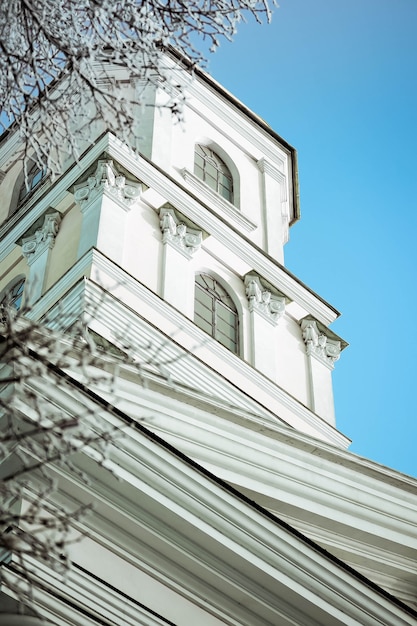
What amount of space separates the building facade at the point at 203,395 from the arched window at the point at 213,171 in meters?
0.05

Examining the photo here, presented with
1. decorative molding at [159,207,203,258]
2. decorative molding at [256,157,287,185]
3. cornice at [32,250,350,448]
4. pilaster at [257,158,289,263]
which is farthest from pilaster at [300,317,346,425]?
decorative molding at [256,157,287,185]

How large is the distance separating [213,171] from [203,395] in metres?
12.2

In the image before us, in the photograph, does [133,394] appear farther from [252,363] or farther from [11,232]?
[11,232]

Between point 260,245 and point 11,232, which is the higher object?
point 260,245

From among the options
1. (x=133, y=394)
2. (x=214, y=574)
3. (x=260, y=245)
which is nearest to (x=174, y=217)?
(x=260, y=245)

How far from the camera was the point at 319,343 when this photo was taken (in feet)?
70.6

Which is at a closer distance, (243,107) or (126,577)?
(126,577)

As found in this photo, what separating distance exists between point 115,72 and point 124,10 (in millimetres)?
16813

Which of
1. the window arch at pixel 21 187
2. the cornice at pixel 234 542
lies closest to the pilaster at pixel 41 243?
the window arch at pixel 21 187

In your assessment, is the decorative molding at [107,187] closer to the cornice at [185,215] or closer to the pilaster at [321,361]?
the cornice at [185,215]

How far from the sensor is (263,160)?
24969mm

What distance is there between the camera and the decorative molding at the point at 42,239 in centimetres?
2027

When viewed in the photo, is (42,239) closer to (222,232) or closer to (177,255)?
(177,255)

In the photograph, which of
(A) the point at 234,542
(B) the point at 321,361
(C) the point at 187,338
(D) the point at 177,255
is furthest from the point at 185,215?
(A) the point at 234,542
